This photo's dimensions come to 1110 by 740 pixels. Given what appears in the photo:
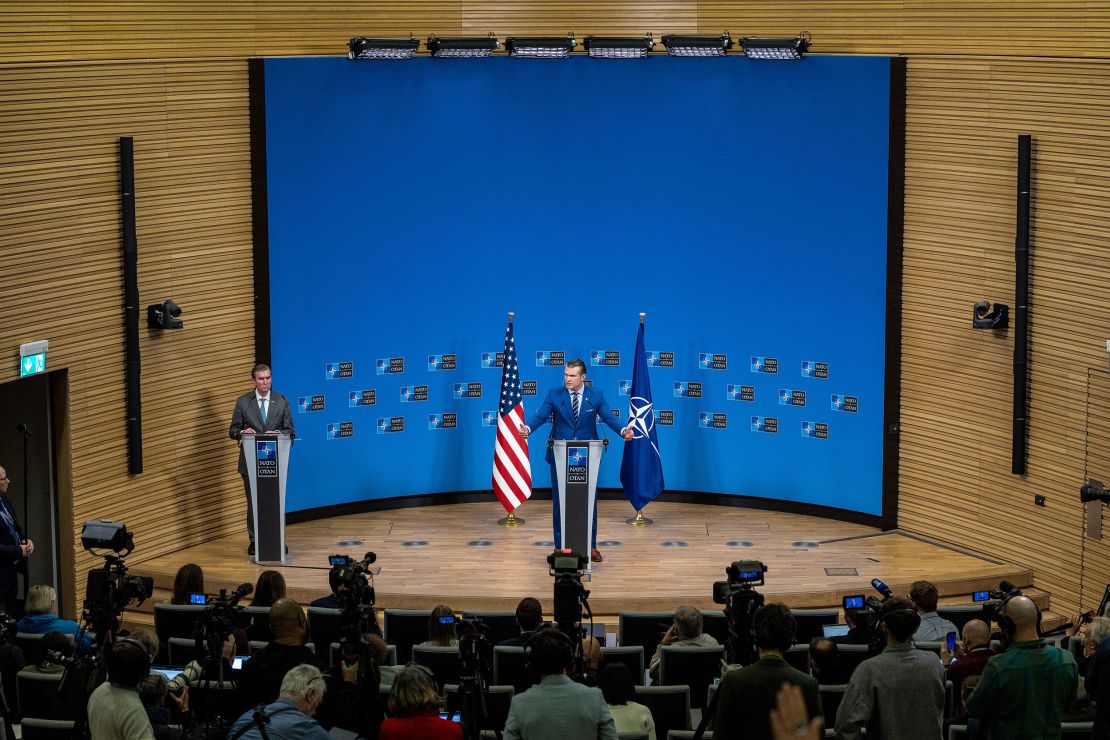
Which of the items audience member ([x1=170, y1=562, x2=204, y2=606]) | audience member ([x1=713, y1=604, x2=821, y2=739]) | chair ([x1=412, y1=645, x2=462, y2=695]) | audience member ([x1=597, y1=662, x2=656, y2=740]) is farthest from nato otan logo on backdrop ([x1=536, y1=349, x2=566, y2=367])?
audience member ([x1=713, y1=604, x2=821, y2=739])

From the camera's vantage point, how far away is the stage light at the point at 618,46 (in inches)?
503

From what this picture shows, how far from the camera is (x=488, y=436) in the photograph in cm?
1424

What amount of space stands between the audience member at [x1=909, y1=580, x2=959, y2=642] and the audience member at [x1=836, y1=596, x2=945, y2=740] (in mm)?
2819

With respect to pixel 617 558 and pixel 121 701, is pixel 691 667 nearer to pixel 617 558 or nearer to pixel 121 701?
pixel 121 701

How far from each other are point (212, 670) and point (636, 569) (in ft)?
17.9

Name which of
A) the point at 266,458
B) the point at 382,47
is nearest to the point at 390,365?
the point at 266,458

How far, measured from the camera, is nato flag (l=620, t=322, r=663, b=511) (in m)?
13.3

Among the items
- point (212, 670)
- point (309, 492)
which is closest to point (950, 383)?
point (309, 492)

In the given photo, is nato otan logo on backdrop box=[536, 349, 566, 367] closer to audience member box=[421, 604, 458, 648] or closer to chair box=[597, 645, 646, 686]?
chair box=[597, 645, 646, 686]

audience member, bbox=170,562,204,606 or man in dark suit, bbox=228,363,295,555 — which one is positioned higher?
man in dark suit, bbox=228,363,295,555

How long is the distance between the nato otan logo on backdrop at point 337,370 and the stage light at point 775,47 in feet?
15.2

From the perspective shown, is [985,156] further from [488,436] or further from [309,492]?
[309,492]

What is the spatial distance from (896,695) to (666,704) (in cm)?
189

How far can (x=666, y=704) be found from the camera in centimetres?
741
